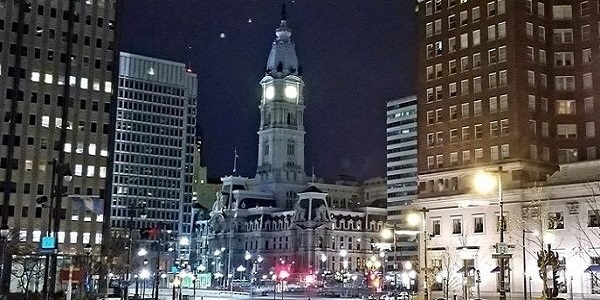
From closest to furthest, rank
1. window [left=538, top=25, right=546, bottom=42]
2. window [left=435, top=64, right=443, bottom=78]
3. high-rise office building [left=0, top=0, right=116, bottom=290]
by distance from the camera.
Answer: window [left=538, top=25, right=546, bottom=42] → window [left=435, top=64, right=443, bottom=78] → high-rise office building [left=0, top=0, right=116, bottom=290]

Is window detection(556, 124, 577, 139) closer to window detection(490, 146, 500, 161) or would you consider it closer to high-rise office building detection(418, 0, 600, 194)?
high-rise office building detection(418, 0, 600, 194)

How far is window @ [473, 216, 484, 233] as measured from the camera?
85.2 m

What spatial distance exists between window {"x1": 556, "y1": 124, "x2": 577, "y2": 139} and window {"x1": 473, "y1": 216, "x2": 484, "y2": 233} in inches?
578

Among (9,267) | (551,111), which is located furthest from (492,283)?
(9,267)

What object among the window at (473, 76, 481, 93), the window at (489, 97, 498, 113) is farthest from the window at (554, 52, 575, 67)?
the window at (473, 76, 481, 93)

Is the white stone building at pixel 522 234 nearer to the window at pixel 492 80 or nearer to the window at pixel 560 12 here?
the window at pixel 492 80

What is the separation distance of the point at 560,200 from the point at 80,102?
8107 cm

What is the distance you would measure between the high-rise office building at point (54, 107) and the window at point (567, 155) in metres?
66.3

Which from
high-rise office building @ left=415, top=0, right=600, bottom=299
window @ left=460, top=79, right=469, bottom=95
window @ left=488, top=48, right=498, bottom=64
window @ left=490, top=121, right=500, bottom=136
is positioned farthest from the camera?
window @ left=460, top=79, right=469, bottom=95

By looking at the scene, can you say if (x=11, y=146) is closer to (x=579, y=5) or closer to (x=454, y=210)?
(x=454, y=210)

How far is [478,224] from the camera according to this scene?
281ft

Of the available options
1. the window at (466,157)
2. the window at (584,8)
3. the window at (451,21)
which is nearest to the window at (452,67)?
the window at (451,21)

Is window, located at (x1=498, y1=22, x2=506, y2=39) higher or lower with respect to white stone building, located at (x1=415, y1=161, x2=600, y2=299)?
higher

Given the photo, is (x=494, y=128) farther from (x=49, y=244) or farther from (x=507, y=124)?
(x=49, y=244)
